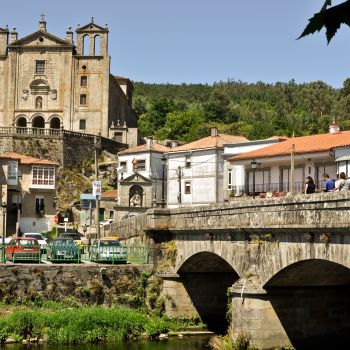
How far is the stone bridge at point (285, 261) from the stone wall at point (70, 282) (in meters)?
4.85

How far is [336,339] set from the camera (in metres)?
24.4

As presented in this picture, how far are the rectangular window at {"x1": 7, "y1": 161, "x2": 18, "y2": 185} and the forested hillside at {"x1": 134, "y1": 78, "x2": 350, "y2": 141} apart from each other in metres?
42.5

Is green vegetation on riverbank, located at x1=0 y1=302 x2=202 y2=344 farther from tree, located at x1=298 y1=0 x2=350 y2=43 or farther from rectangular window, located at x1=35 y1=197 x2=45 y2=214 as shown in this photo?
rectangular window, located at x1=35 y1=197 x2=45 y2=214

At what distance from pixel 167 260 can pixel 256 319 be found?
34.1 ft

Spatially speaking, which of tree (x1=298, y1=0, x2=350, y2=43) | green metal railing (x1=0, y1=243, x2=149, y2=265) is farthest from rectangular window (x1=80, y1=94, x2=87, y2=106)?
tree (x1=298, y1=0, x2=350, y2=43)

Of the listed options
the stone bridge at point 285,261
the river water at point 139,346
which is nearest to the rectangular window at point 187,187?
the stone bridge at point 285,261

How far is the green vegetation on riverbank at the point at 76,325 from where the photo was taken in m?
Result: 28.3

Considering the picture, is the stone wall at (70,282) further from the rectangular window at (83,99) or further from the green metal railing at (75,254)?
the rectangular window at (83,99)

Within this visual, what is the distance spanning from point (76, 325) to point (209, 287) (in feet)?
23.9

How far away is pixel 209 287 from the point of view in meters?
33.0

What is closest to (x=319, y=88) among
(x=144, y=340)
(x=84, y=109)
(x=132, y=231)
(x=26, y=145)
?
(x=84, y=109)

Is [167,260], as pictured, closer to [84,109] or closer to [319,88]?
[84,109]

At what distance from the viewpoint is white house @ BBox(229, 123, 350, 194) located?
42.3 metres

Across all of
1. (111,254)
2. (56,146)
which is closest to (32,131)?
(56,146)
